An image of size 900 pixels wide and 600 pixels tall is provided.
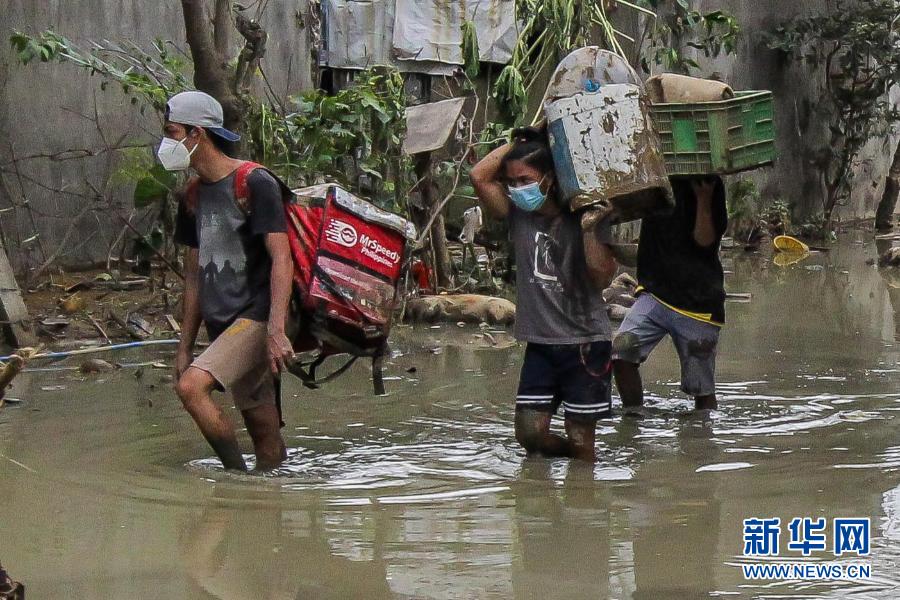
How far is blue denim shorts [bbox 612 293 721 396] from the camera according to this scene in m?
6.23

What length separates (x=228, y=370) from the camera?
16.2ft

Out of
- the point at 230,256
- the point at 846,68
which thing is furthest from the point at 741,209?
the point at 230,256

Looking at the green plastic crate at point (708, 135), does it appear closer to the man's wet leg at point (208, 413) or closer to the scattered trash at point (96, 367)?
the man's wet leg at point (208, 413)

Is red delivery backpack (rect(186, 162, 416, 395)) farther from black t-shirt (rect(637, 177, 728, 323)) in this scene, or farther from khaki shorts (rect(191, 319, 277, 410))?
black t-shirt (rect(637, 177, 728, 323))

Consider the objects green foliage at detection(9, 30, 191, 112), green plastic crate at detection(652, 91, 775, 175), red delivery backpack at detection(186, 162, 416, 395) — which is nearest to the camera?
red delivery backpack at detection(186, 162, 416, 395)

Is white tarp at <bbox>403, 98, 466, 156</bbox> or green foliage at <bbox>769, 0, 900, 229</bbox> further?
green foliage at <bbox>769, 0, 900, 229</bbox>

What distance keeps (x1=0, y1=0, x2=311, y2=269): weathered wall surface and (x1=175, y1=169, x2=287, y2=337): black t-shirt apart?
460cm

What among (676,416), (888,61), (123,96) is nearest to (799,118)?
(888,61)

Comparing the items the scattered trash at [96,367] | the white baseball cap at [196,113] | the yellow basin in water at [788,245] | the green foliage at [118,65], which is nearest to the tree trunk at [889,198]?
the yellow basin in water at [788,245]

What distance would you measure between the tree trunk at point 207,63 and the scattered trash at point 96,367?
1.53 metres

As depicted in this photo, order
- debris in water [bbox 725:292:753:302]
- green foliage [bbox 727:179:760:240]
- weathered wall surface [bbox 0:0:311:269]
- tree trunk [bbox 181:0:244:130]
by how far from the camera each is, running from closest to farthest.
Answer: tree trunk [bbox 181:0:244:130] < weathered wall surface [bbox 0:0:311:269] < debris in water [bbox 725:292:753:302] < green foliage [bbox 727:179:760:240]

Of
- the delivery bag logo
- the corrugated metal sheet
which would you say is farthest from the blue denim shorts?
the corrugated metal sheet

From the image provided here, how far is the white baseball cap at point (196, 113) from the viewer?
496 cm

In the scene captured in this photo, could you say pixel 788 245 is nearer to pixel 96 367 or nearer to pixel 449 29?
pixel 449 29
